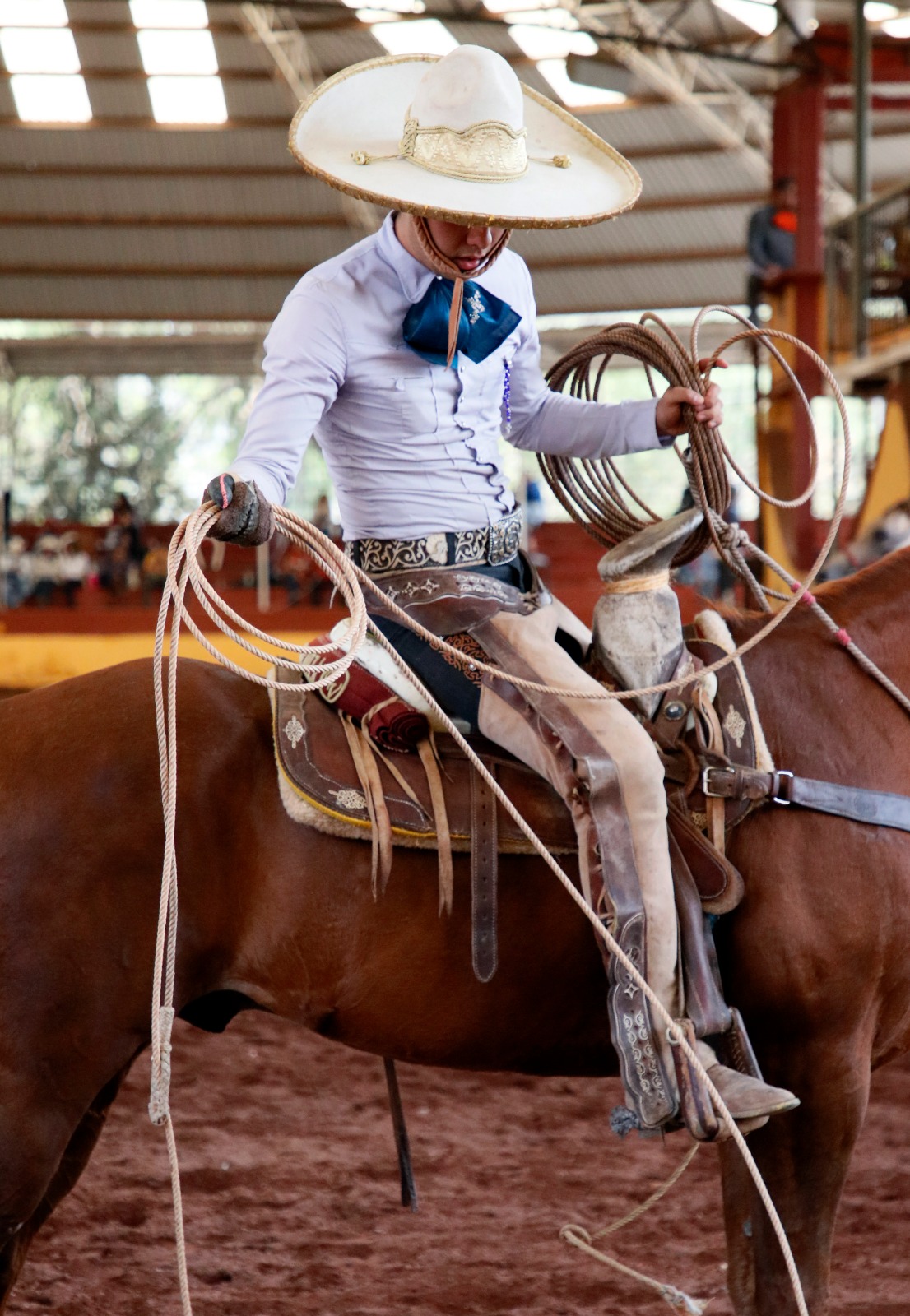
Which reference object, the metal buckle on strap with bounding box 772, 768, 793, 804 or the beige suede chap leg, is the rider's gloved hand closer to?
the beige suede chap leg

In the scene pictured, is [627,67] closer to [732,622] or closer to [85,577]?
[85,577]

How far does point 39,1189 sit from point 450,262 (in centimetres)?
176

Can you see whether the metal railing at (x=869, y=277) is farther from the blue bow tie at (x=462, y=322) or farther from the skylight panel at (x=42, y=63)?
the skylight panel at (x=42, y=63)

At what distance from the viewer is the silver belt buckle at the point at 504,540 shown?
8.15 feet

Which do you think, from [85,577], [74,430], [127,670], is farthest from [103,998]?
[74,430]

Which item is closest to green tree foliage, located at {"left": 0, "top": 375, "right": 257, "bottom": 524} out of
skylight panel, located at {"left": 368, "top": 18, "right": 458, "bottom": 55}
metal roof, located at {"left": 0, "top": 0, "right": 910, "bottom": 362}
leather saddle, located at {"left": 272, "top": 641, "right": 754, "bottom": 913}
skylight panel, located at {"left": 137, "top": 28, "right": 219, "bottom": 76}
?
metal roof, located at {"left": 0, "top": 0, "right": 910, "bottom": 362}

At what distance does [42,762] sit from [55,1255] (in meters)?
1.54

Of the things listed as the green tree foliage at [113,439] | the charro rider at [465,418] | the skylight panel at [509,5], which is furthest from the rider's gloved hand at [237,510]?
the green tree foliage at [113,439]

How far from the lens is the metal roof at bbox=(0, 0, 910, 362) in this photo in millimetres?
17281

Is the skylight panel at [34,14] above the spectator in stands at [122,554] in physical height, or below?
above

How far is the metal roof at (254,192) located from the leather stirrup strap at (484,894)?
635 inches

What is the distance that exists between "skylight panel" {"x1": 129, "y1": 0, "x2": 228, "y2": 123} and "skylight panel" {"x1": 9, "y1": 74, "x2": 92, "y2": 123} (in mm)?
994

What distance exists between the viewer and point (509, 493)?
2.54 meters

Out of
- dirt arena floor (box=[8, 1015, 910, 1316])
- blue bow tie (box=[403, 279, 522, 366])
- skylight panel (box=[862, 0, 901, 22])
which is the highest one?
blue bow tie (box=[403, 279, 522, 366])
